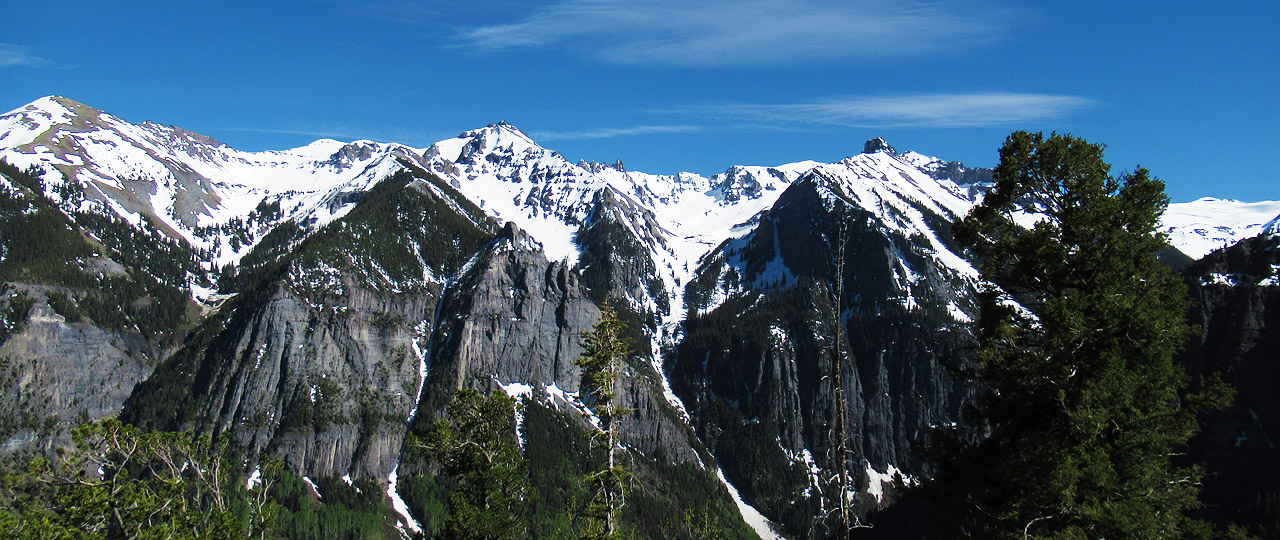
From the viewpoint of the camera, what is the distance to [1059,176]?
17.8 meters

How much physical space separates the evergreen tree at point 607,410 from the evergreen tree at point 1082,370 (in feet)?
33.1

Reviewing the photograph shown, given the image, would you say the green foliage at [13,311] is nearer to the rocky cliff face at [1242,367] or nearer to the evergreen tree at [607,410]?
the evergreen tree at [607,410]

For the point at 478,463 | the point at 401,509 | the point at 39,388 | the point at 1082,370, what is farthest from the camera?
the point at 39,388

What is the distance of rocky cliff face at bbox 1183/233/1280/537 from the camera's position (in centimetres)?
12888

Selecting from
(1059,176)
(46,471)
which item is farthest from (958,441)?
(46,471)

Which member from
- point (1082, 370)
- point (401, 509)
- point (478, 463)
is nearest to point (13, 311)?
point (401, 509)

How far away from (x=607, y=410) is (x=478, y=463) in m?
6.52

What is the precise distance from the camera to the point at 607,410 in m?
23.8

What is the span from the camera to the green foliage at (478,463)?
26672 mm

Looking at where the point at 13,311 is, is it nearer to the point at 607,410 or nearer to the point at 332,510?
the point at 332,510

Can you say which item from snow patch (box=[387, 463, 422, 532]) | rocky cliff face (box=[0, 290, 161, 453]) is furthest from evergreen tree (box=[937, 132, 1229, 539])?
rocky cliff face (box=[0, 290, 161, 453])

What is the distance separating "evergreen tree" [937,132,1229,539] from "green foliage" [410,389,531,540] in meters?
16.3

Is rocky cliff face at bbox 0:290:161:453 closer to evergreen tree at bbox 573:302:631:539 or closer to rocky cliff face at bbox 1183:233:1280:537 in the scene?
evergreen tree at bbox 573:302:631:539

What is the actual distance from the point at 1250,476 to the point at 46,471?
570 ft
